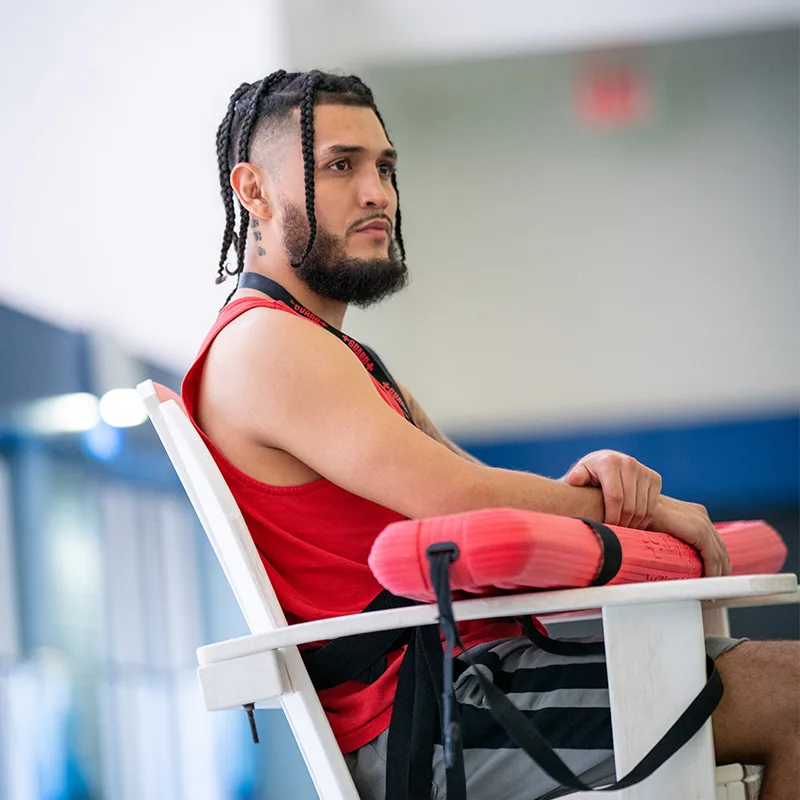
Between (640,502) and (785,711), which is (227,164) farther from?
(785,711)

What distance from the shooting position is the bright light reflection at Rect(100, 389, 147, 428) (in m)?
3.21

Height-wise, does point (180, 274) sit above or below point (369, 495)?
above

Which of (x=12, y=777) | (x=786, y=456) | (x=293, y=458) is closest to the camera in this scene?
(x=293, y=458)

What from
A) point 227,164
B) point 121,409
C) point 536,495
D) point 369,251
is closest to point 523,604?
point 536,495

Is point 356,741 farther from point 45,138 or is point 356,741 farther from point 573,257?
point 573,257

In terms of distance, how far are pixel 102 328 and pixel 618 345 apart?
297cm

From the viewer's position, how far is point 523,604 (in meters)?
0.98

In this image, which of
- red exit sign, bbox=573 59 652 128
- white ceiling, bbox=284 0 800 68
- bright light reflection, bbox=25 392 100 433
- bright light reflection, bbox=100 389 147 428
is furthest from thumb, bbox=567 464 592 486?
red exit sign, bbox=573 59 652 128

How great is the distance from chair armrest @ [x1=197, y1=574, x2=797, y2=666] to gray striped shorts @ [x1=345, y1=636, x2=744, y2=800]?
0.08m

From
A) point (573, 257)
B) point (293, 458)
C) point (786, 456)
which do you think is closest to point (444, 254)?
point (573, 257)

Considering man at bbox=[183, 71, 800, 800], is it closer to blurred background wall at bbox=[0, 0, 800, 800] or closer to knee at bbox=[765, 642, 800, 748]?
knee at bbox=[765, 642, 800, 748]

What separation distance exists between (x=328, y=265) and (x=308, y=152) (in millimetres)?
157

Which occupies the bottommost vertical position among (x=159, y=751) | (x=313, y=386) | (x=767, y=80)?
(x=159, y=751)

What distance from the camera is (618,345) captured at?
5.48 m
